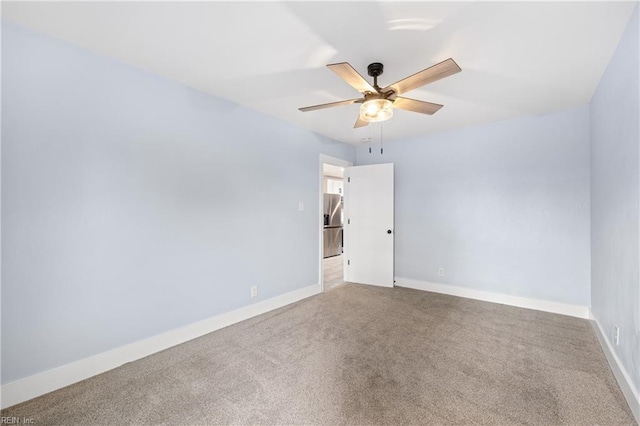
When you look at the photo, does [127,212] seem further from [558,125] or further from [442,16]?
[558,125]

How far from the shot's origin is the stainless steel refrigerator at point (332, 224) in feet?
23.8

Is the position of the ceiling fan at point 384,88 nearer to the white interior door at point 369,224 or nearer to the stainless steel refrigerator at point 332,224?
the white interior door at point 369,224

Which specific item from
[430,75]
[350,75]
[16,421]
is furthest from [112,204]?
[430,75]

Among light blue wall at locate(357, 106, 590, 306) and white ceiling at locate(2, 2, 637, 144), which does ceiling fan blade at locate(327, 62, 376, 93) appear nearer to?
white ceiling at locate(2, 2, 637, 144)

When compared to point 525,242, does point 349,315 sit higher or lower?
lower

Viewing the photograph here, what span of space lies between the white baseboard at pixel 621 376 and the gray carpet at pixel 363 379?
0.05 m

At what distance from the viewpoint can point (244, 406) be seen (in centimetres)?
174

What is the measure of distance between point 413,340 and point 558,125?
3018 mm

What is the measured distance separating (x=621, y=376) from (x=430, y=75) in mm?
2396

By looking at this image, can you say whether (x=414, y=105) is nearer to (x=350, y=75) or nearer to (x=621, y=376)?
(x=350, y=75)

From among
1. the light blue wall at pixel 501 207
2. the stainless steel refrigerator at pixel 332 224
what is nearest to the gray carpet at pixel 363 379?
the light blue wall at pixel 501 207

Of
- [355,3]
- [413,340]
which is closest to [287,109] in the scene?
[355,3]

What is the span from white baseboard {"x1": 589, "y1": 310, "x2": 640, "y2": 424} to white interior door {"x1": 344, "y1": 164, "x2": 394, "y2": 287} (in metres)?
2.40

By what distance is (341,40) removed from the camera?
192 centimetres
